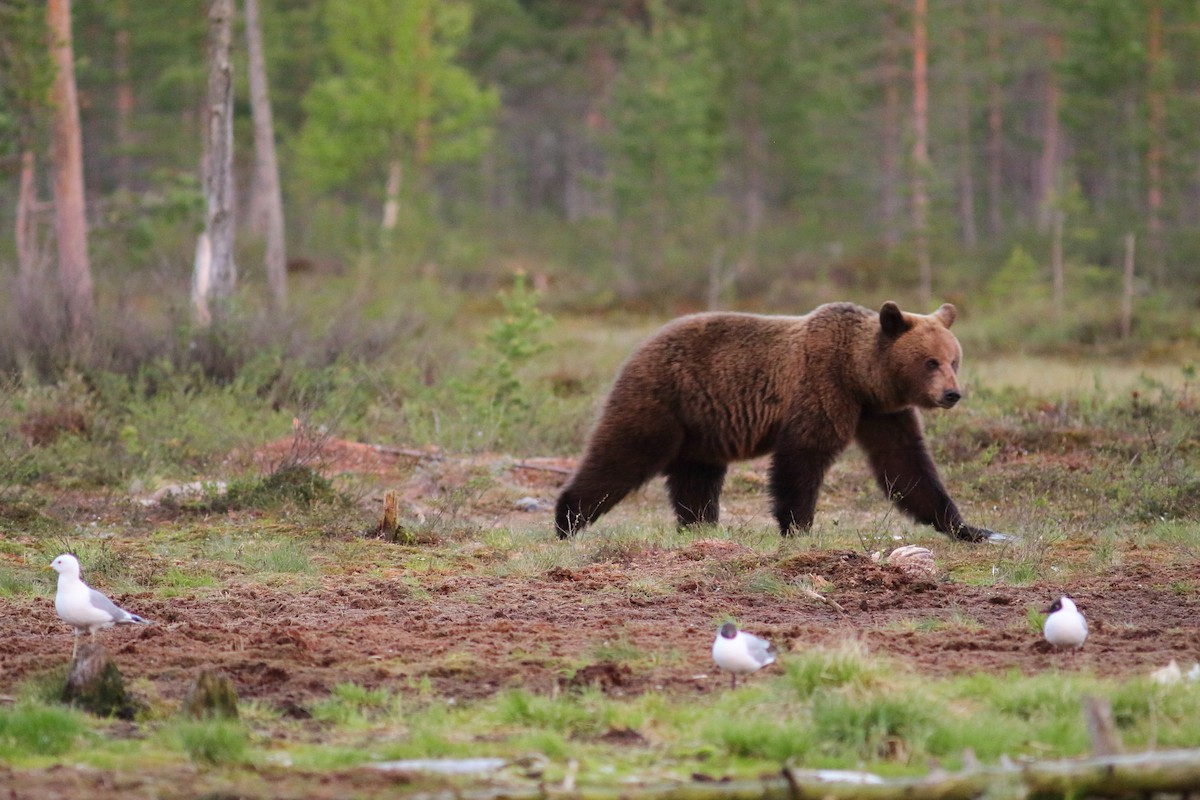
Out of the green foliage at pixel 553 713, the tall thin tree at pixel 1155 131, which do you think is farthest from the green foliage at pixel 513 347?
the tall thin tree at pixel 1155 131

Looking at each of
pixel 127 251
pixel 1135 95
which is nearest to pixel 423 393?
pixel 127 251

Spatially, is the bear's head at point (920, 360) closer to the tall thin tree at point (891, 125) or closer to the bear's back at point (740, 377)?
the bear's back at point (740, 377)

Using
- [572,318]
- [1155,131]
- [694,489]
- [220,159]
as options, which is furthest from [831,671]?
[1155,131]

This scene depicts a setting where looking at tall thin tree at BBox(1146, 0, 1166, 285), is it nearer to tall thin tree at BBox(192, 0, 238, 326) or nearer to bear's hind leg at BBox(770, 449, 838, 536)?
tall thin tree at BBox(192, 0, 238, 326)

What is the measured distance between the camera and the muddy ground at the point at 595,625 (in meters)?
6.37

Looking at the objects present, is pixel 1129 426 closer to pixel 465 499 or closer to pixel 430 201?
pixel 465 499

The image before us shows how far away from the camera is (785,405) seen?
1052 cm

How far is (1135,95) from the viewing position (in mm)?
36906

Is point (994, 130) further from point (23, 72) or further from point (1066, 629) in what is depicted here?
point (1066, 629)

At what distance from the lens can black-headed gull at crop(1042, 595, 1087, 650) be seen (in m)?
6.43

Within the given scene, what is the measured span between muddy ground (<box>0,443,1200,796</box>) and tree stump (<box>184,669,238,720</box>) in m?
0.32

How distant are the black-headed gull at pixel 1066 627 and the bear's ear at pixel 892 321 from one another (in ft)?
13.2

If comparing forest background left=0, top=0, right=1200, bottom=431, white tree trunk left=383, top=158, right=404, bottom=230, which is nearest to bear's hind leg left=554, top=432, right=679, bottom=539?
forest background left=0, top=0, right=1200, bottom=431

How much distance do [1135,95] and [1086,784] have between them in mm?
35616
